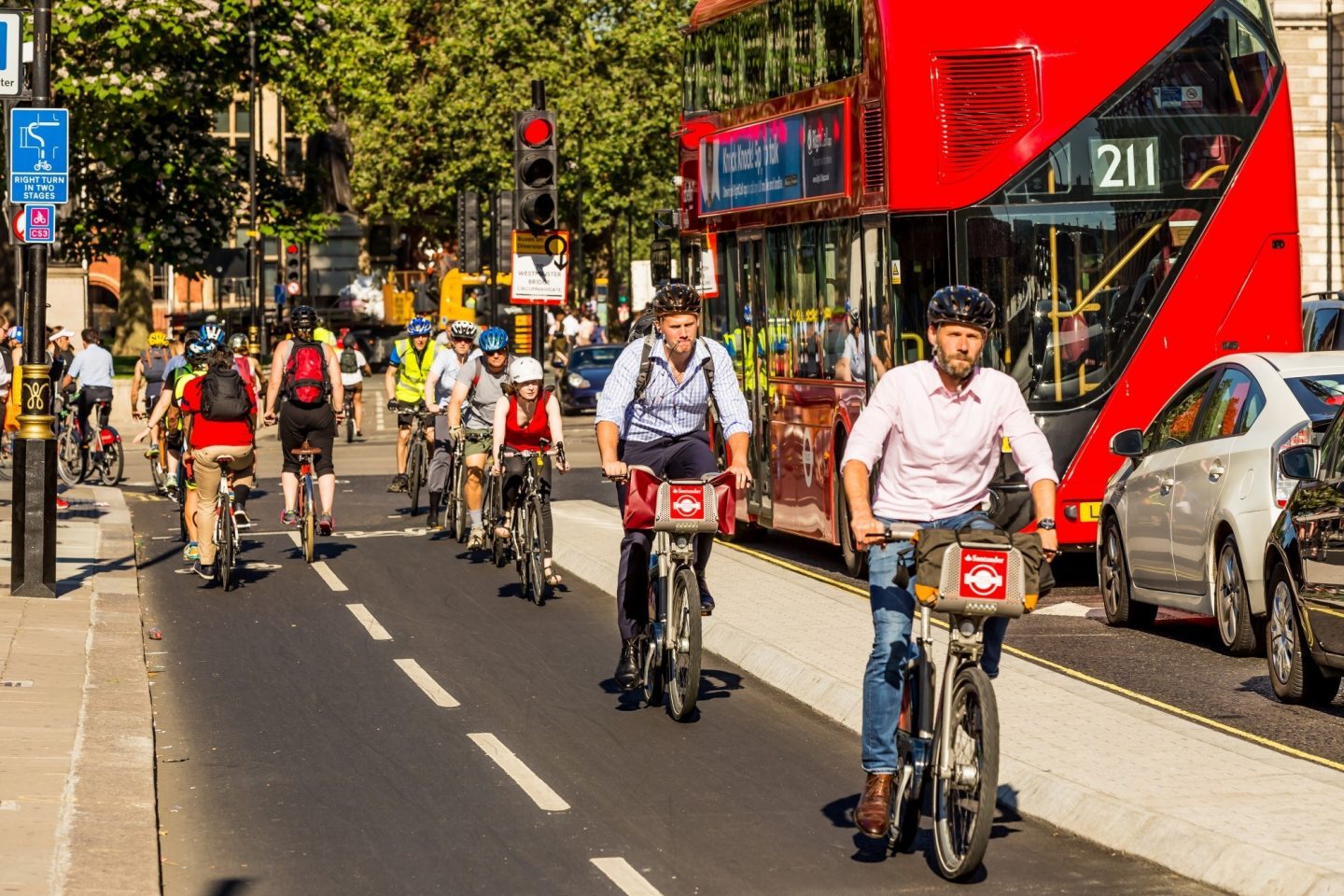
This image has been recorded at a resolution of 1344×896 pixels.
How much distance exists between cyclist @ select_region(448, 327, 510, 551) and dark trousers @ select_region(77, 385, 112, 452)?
11857 mm

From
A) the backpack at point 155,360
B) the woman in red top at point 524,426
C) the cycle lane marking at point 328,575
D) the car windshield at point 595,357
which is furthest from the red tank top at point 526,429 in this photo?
the car windshield at point 595,357

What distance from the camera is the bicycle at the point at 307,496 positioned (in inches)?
698

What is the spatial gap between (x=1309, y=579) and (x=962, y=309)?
370 cm

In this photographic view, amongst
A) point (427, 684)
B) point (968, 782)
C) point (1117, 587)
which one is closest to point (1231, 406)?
point (1117, 587)

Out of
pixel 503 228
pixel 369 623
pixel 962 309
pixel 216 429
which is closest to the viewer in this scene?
pixel 962 309

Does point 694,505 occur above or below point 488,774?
above

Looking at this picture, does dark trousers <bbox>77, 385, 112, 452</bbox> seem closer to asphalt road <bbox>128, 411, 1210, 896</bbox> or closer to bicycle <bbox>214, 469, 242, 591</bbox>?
bicycle <bbox>214, 469, 242, 591</bbox>

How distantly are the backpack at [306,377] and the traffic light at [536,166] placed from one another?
9.70 feet

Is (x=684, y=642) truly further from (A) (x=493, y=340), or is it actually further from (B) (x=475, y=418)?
(B) (x=475, y=418)

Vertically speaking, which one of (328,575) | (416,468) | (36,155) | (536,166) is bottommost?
(328,575)

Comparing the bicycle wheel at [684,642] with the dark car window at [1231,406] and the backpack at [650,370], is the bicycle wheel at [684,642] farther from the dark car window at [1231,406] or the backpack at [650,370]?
the dark car window at [1231,406]

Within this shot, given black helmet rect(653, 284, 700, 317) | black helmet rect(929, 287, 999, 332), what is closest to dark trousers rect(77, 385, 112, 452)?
black helmet rect(653, 284, 700, 317)

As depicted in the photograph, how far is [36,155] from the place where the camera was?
1506 cm

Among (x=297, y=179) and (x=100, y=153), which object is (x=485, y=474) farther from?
(x=297, y=179)
